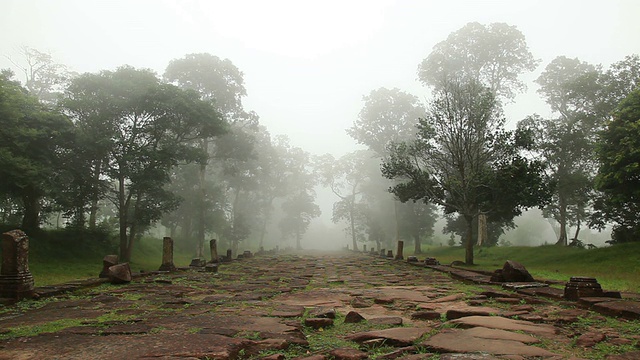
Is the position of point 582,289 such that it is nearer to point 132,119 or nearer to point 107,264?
point 107,264

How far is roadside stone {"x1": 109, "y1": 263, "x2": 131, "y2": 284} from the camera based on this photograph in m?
8.77

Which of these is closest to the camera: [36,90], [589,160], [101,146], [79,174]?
[101,146]

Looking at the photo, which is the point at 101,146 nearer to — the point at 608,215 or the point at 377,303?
the point at 377,303

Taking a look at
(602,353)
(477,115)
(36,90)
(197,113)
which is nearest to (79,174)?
(197,113)

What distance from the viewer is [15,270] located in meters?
6.46

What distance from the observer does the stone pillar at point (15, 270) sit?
6.24 meters

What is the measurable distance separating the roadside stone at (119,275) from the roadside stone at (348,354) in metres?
7.68

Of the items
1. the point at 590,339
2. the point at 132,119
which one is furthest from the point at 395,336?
the point at 132,119

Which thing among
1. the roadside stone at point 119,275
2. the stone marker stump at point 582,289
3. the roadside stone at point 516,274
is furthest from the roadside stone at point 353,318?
the roadside stone at point 119,275

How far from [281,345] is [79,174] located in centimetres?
1842

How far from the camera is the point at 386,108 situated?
31484 mm

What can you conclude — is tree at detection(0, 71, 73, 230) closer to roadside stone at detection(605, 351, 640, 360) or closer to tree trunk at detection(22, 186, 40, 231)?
tree trunk at detection(22, 186, 40, 231)

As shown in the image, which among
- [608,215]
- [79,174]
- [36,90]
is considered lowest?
[608,215]

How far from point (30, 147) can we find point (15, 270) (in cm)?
1246
